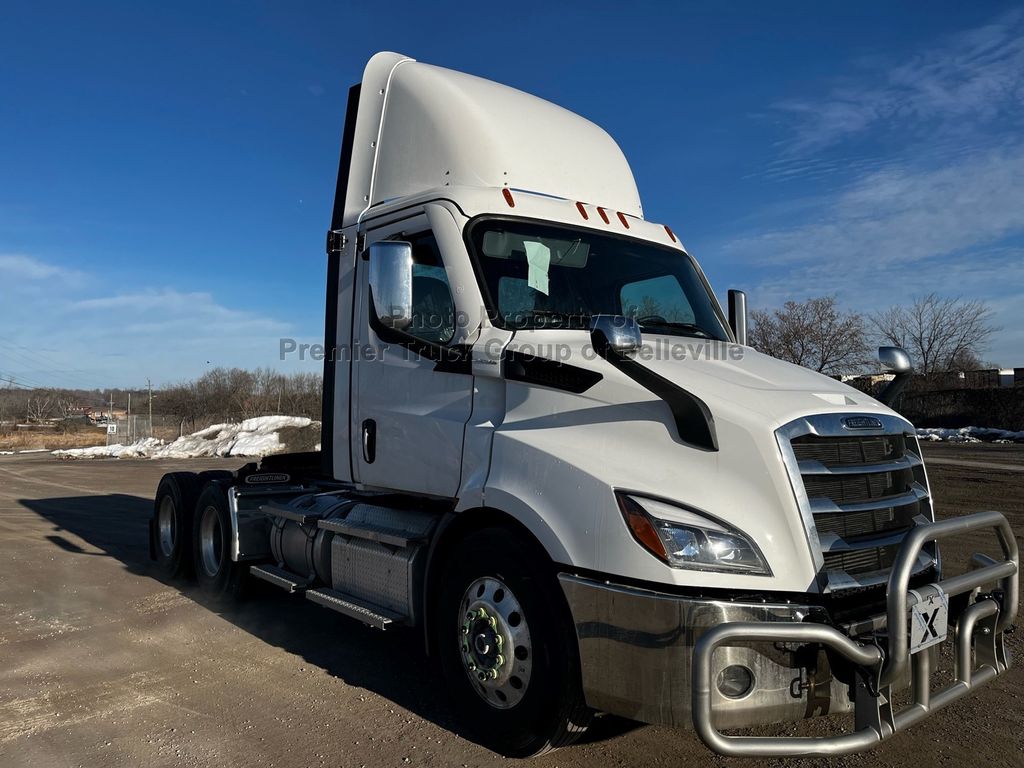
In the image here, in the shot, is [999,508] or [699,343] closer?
[699,343]

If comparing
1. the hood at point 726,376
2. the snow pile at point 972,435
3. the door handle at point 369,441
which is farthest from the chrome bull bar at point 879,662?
the snow pile at point 972,435

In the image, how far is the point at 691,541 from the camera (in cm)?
301

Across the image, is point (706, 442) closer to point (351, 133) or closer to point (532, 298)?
point (532, 298)

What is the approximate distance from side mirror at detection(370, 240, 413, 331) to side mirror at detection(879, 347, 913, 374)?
8.80 ft

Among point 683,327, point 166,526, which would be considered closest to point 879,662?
point 683,327

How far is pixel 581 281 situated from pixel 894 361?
1.83 meters

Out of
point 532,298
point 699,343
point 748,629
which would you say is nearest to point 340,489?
point 532,298

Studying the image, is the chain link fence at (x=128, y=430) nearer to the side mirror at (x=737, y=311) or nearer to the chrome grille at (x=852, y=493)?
the side mirror at (x=737, y=311)

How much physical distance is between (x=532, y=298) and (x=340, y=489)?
272 cm

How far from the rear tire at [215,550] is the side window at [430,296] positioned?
323cm

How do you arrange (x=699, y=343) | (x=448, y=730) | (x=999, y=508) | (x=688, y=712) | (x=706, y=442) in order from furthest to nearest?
(x=999, y=508) → (x=699, y=343) → (x=448, y=730) → (x=706, y=442) → (x=688, y=712)

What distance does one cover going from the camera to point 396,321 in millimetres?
4168

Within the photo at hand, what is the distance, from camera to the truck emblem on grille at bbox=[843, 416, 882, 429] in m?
3.37

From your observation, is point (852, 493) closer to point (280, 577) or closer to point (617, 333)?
point (617, 333)
